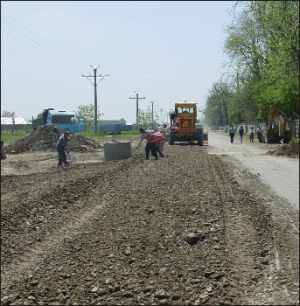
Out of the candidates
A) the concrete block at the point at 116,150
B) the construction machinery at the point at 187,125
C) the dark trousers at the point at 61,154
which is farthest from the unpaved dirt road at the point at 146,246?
the construction machinery at the point at 187,125

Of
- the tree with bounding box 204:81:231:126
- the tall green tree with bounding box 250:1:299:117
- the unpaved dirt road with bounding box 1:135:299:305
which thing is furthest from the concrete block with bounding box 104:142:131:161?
the tree with bounding box 204:81:231:126

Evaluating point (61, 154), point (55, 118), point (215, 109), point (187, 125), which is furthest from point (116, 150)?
point (215, 109)

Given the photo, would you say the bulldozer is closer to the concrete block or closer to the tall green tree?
the tall green tree

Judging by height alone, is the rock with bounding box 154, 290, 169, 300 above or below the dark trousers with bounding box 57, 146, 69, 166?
below

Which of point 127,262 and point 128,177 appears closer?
point 127,262

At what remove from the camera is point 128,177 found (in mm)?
12117

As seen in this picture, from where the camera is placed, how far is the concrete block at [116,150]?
731 inches

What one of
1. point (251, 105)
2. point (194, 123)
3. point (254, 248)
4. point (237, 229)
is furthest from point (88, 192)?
point (251, 105)

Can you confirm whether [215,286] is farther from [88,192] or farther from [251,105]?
[251,105]

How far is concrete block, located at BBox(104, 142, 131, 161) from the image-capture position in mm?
18562

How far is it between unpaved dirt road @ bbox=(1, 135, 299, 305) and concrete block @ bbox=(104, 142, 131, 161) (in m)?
9.22

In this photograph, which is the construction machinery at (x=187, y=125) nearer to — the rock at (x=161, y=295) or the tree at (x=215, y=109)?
the rock at (x=161, y=295)

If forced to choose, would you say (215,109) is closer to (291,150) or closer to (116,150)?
(116,150)

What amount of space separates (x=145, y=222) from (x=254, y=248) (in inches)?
84.7
